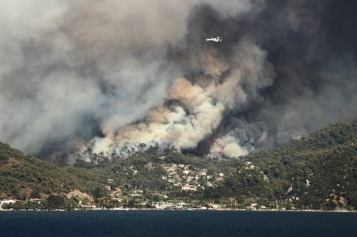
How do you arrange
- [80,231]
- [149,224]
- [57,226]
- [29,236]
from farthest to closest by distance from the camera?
[149,224] < [57,226] < [80,231] < [29,236]

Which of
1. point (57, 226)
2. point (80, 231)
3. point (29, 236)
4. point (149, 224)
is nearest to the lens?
point (29, 236)

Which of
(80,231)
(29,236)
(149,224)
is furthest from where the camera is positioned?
(149,224)

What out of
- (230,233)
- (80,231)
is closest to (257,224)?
(230,233)

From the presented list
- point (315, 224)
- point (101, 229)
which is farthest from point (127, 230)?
point (315, 224)

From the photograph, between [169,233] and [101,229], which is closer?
[169,233]

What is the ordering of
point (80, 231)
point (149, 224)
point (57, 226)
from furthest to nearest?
point (149, 224)
point (57, 226)
point (80, 231)

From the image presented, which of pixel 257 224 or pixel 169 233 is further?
pixel 257 224

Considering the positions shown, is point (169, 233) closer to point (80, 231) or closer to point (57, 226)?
point (80, 231)

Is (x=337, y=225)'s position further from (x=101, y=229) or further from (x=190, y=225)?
(x=101, y=229)
